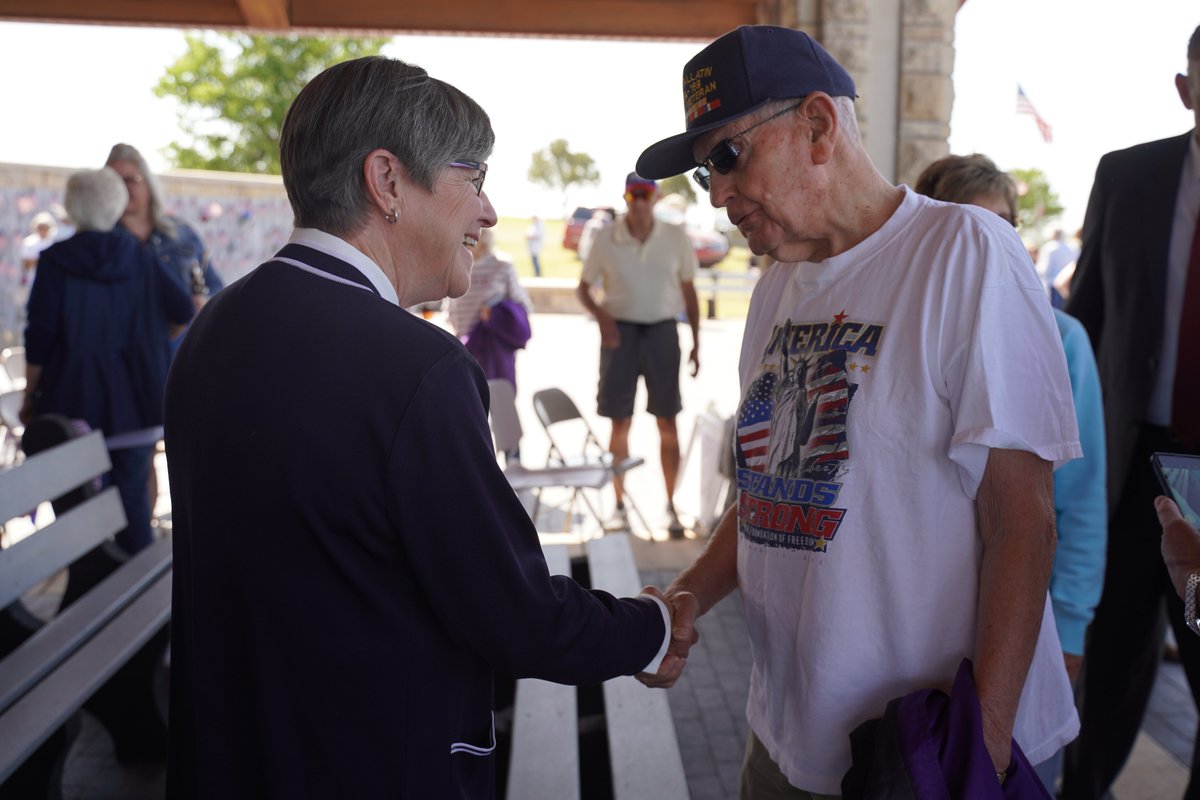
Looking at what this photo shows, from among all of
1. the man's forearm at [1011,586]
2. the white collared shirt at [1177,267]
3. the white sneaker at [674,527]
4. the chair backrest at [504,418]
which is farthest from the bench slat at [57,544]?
the white sneaker at [674,527]

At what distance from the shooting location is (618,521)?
6754 mm

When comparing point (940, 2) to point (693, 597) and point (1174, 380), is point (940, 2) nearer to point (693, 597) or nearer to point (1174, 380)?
point (1174, 380)

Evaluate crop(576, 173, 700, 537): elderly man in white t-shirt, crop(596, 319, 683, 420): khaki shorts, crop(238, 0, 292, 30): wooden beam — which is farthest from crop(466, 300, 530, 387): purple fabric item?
crop(238, 0, 292, 30): wooden beam

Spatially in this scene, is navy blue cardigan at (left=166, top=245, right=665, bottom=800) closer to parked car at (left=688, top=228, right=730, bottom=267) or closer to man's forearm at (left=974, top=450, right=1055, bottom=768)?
man's forearm at (left=974, top=450, right=1055, bottom=768)

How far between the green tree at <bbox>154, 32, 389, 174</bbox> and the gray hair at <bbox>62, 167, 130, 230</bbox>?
24.0 m

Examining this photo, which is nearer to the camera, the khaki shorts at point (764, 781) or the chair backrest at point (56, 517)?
the khaki shorts at point (764, 781)

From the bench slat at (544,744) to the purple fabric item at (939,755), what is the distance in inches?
39.1

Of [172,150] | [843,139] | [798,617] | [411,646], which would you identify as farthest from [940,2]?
[172,150]

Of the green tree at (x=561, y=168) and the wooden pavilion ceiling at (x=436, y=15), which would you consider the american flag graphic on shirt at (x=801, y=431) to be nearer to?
the wooden pavilion ceiling at (x=436, y=15)

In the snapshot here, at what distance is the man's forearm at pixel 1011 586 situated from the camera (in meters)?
1.41

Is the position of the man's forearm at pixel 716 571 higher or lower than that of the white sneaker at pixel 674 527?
higher

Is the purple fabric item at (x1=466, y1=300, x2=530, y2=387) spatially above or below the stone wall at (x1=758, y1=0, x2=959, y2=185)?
below

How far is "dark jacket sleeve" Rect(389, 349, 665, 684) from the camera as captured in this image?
1.24m

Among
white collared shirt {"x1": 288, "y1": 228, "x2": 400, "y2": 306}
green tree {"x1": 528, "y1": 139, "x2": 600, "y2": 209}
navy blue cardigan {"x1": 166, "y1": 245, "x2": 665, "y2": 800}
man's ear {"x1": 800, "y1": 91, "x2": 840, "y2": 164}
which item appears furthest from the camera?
green tree {"x1": 528, "y1": 139, "x2": 600, "y2": 209}
